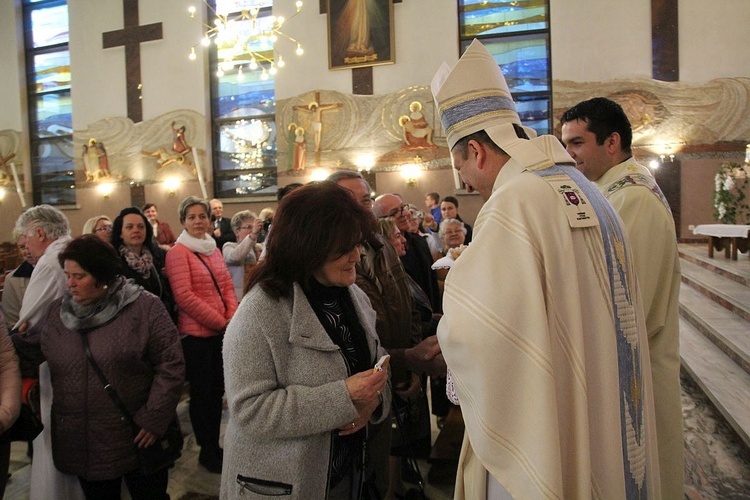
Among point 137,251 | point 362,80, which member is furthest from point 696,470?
point 362,80

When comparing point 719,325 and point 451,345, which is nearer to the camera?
point 451,345

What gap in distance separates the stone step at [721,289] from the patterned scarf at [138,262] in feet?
16.5

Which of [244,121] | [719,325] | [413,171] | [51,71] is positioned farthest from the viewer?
[51,71]

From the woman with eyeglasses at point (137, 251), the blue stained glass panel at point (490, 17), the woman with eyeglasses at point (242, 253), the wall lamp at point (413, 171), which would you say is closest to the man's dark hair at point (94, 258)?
the woman with eyeglasses at point (137, 251)

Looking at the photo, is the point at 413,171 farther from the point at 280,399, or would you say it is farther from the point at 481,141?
the point at 280,399

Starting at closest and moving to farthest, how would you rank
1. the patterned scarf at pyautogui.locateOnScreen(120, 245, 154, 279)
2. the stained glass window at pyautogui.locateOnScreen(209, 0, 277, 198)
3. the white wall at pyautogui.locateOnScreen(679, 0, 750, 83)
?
1. the patterned scarf at pyautogui.locateOnScreen(120, 245, 154, 279)
2. the white wall at pyautogui.locateOnScreen(679, 0, 750, 83)
3. the stained glass window at pyautogui.locateOnScreen(209, 0, 277, 198)

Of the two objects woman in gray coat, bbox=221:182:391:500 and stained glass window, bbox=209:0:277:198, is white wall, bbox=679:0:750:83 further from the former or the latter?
woman in gray coat, bbox=221:182:391:500

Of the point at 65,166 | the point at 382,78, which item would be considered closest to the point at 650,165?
the point at 382,78

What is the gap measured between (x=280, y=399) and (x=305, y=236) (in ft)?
1.56

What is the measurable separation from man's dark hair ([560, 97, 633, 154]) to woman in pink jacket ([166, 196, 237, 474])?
2.55 m

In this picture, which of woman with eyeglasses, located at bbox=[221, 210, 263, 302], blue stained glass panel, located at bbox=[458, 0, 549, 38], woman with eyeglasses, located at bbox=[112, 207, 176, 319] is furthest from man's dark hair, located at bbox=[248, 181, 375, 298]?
blue stained glass panel, located at bbox=[458, 0, 549, 38]

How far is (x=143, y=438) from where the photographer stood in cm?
234

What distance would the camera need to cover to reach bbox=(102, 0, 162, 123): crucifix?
535 inches

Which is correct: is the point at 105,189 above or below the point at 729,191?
above
